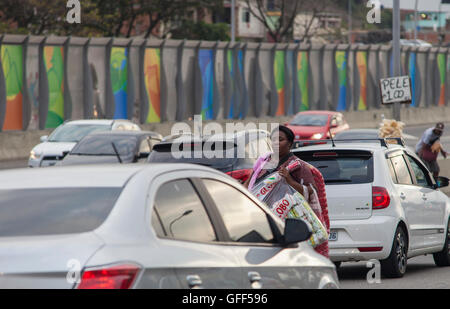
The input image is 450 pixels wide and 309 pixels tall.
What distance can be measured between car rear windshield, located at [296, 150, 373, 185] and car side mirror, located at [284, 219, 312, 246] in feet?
19.4

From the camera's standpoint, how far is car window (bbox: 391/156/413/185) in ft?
41.2

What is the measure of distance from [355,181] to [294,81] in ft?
127

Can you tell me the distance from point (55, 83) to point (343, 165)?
25.9m

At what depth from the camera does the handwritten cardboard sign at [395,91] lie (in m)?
25.7

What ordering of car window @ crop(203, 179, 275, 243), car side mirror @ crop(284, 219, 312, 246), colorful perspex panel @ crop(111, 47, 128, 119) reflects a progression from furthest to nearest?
colorful perspex panel @ crop(111, 47, 128, 119) < car side mirror @ crop(284, 219, 312, 246) < car window @ crop(203, 179, 275, 243)

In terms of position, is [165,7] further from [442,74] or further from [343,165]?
[343,165]

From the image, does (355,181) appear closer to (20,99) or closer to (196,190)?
(196,190)

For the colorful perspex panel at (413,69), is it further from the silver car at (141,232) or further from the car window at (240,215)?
the silver car at (141,232)

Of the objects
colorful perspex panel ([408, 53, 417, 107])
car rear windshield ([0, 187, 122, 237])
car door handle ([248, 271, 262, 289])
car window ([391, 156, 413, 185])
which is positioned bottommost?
colorful perspex panel ([408, 53, 417, 107])

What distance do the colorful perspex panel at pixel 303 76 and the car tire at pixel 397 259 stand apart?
39165 millimetres

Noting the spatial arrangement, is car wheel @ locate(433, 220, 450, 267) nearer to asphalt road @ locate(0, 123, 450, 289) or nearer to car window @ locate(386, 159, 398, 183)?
asphalt road @ locate(0, 123, 450, 289)

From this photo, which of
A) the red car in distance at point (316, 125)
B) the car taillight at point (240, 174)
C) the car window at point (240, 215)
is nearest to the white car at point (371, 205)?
the car taillight at point (240, 174)

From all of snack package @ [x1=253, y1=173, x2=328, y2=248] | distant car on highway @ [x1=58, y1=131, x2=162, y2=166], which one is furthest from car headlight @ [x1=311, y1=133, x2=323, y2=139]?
snack package @ [x1=253, y1=173, x2=328, y2=248]
